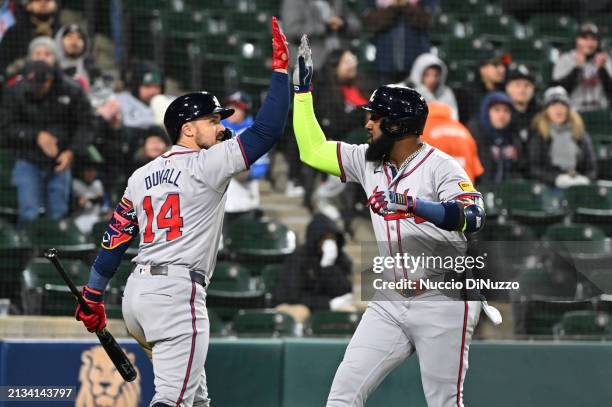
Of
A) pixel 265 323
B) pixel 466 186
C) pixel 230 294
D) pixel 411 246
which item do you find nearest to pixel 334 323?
pixel 265 323

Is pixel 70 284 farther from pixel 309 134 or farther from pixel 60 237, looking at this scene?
pixel 60 237

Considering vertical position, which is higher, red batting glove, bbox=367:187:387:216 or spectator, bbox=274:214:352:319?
red batting glove, bbox=367:187:387:216

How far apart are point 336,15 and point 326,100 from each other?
182cm

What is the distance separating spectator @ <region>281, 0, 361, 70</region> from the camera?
32.8 ft

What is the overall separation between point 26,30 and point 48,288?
267 cm

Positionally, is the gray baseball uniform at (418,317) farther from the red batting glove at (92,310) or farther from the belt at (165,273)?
the red batting glove at (92,310)

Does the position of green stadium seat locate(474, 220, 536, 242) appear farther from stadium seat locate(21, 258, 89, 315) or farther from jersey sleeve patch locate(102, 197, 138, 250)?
jersey sleeve patch locate(102, 197, 138, 250)

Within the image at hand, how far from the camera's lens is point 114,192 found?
26.9 ft

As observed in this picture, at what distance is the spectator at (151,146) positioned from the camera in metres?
8.01

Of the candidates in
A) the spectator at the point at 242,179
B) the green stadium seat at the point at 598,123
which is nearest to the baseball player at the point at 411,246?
the spectator at the point at 242,179

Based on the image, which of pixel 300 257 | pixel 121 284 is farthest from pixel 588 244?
pixel 121 284

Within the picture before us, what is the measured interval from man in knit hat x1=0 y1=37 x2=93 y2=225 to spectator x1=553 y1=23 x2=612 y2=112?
15.2ft

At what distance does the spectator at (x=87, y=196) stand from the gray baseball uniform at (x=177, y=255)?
11.6ft

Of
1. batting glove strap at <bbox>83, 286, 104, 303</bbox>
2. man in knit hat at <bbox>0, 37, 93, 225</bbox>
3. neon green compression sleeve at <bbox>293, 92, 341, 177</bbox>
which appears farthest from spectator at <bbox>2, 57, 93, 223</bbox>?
neon green compression sleeve at <bbox>293, 92, 341, 177</bbox>
